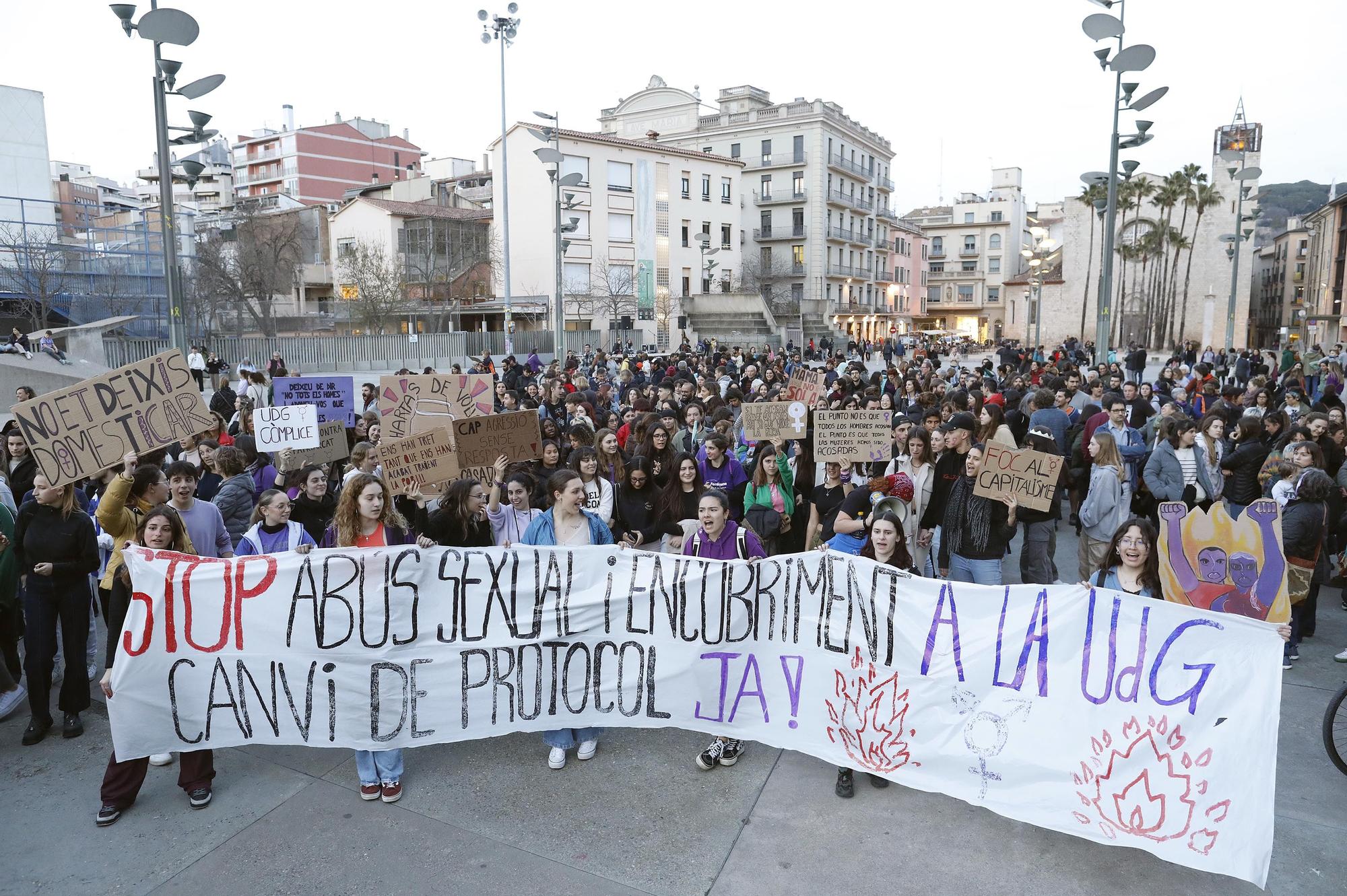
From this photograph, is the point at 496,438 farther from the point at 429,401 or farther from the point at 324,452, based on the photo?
the point at 324,452

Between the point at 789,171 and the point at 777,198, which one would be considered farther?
the point at 777,198

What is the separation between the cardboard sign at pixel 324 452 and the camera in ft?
26.3

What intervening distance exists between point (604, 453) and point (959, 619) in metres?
3.89

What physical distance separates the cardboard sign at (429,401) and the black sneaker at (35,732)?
3.58m

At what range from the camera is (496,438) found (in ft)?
22.6

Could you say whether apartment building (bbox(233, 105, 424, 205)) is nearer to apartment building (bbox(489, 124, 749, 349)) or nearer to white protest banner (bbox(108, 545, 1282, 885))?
apartment building (bbox(489, 124, 749, 349))

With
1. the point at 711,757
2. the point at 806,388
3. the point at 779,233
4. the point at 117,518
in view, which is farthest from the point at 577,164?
the point at 711,757

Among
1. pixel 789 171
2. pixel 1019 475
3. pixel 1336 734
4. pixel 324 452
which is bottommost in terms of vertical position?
pixel 1336 734

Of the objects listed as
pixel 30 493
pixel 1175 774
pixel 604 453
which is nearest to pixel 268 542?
pixel 30 493

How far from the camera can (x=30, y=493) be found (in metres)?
5.86

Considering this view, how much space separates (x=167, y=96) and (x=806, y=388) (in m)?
8.74

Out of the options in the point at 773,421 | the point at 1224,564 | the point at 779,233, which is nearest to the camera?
the point at 1224,564

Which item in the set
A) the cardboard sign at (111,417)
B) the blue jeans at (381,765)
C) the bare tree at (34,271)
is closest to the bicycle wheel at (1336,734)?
the blue jeans at (381,765)

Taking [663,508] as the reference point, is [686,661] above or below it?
below
